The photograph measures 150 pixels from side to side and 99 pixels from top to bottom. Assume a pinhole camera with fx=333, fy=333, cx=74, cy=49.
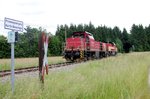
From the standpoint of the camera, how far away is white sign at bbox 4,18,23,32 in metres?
7.38

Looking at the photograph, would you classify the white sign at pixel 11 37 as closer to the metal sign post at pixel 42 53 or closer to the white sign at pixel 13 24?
the white sign at pixel 13 24

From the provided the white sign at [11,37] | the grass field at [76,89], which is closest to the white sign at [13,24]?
the white sign at [11,37]

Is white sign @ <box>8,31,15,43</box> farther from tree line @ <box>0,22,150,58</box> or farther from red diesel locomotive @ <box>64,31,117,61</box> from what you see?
tree line @ <box>0,22,150,58</box>

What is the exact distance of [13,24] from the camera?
7637 millimetres

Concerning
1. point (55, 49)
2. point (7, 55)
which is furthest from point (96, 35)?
point (7, 55)

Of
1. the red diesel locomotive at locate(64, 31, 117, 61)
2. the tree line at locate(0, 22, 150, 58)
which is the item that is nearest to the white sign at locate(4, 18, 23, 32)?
the red diesel locomotive at locate(64, 31, 117, 61)

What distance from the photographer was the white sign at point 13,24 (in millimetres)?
7375

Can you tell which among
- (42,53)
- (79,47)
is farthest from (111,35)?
(42,53)

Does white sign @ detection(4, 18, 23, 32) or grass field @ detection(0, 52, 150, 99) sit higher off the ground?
white sign @ detection(4, 18, 23, 32)

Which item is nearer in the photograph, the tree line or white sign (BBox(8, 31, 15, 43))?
white sign (BBox(8, 31, 15, 43))

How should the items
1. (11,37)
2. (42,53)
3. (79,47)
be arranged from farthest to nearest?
1. (79,47)
2. (42,53)
3. (11,37)

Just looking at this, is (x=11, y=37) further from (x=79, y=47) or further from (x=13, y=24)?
(x=79, y=47)

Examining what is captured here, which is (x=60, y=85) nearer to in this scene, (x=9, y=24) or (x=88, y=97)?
(x=88, y=97)

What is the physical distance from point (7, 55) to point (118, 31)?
241 feet
